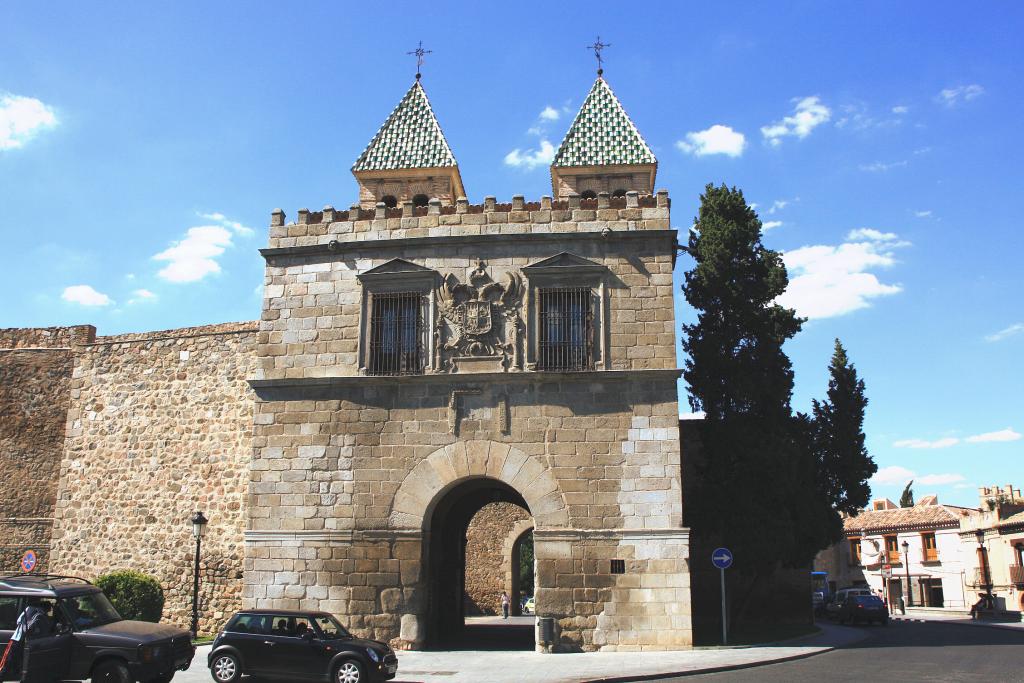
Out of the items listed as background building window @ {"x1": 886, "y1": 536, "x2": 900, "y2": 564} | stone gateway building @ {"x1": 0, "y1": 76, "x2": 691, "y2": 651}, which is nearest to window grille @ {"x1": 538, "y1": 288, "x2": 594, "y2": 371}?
stone gateway building @ {"x1": 0, "y1": 76, "x2": 691, "y2": 651}

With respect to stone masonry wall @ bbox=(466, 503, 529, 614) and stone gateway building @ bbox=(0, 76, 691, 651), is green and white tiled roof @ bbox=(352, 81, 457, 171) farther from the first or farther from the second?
stone masonry wall @ bbox=(466, 503, 529, 614)

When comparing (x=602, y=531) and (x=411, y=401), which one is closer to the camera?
(x=602, y=531)

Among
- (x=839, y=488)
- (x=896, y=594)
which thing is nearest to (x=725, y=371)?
(x=839, y=488)

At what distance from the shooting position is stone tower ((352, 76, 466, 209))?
22.6 meters

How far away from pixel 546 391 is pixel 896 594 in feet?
125

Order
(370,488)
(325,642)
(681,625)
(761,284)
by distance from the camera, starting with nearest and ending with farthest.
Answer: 1. (325,642)
2. (681,625)
3. (370,488)
4. (761,284)

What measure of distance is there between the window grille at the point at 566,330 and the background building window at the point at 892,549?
120 ft

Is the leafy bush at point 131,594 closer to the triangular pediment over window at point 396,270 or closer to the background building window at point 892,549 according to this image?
the triangular pediment over window at point 396,270

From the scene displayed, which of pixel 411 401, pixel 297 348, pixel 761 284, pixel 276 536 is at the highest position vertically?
pixel 761 284

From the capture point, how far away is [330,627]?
1230 cm

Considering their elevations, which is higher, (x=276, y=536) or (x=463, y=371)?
(x=463, y=371)

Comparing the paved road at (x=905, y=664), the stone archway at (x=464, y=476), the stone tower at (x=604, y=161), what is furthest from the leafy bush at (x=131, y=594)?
the stone tower at (x=604, y=161)

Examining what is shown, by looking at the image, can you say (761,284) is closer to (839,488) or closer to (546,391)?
(839,488)

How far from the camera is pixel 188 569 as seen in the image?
21.7m
